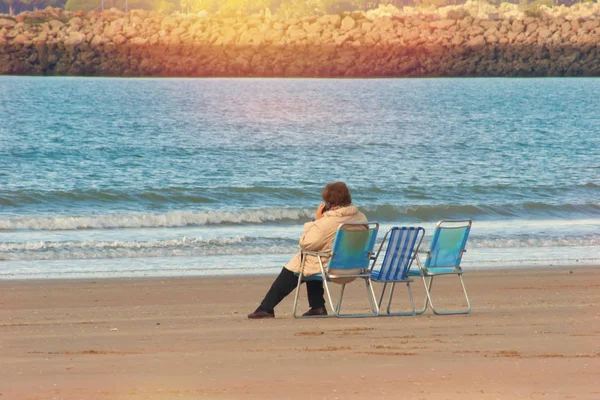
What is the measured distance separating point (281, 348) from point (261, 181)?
17580 mm

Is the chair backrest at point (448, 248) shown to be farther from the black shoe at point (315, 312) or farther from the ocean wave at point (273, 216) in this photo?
the ocean wave at point (273, 216)

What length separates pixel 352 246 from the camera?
23.5ft

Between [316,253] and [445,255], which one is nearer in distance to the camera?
[316,253]

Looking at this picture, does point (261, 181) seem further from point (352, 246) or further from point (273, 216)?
point (352, 246)

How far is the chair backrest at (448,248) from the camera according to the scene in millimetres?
7449

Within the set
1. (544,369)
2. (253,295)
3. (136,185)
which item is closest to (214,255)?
(253,295)

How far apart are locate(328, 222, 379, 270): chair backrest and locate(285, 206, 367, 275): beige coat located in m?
0.10

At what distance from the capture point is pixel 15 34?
116562 mm

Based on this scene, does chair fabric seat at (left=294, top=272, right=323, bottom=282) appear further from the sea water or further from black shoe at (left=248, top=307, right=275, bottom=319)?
the sea water

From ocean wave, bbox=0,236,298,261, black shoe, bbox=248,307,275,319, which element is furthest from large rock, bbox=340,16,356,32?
black shoe, bbox=248,307,275,319

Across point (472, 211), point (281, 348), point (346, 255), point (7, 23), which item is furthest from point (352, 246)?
point (7, 23)

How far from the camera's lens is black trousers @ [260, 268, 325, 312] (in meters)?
7.24

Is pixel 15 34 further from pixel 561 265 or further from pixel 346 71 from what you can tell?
pixel 561 265

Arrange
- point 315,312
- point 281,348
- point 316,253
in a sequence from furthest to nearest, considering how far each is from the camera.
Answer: point 315,312, point 316,253, point 281,348
